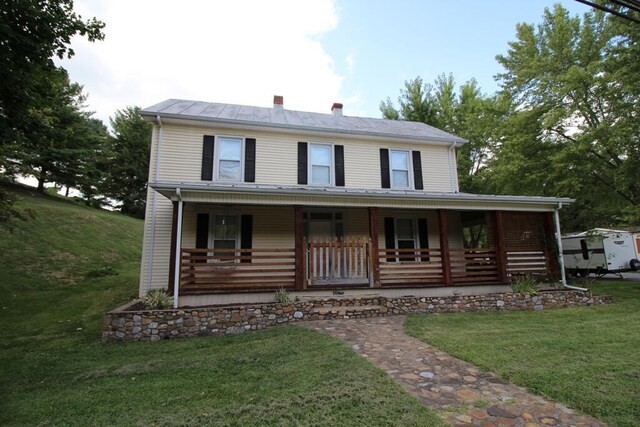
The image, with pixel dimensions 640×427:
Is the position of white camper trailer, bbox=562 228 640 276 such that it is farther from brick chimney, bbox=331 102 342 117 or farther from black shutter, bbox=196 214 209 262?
black shutter, bbox=196 214 209 262

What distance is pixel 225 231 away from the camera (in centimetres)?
1027

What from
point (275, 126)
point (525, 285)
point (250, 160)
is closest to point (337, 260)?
point (250, 160)

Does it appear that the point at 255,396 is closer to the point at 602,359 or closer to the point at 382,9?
the point at 602,359

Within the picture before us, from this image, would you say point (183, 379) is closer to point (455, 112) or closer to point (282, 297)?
point (282, 297)

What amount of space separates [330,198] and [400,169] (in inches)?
170

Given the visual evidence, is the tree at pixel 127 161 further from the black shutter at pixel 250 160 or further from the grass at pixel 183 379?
the black shutter at pixel 250 160

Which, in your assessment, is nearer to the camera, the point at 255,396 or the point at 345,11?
the point at 255,396

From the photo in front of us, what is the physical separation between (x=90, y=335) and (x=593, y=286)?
655 inches

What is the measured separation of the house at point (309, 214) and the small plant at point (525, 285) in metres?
0.29

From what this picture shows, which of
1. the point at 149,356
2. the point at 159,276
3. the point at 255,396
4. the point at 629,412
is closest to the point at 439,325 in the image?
the point at 629,412

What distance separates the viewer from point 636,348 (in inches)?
198

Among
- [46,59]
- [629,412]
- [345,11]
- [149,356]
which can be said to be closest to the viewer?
[629,412]

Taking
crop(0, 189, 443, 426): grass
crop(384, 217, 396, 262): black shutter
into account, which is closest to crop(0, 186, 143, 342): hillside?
crop(0, 189, 443, 426): grass

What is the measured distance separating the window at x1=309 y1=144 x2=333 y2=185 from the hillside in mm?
7147
